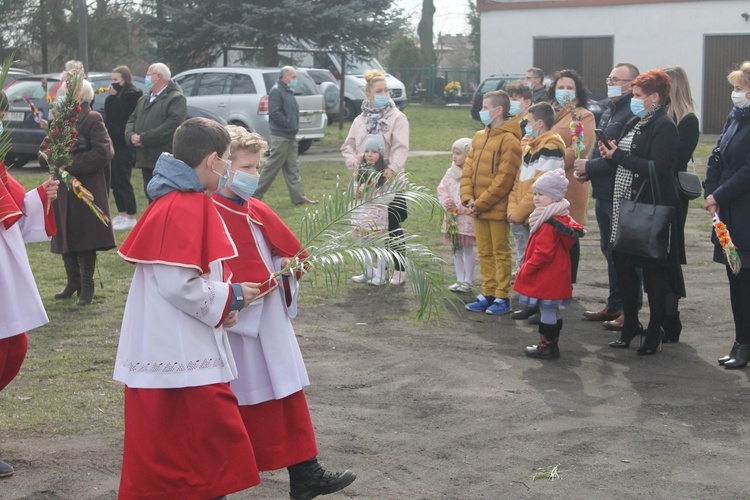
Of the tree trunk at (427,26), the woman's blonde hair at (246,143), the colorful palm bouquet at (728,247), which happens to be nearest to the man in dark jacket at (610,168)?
the colorful palm bouquet at (728,247)

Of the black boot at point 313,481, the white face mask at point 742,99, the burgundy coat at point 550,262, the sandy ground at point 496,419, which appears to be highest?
the white face mask at point 742,99

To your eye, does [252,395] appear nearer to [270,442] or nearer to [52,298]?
[270,442]

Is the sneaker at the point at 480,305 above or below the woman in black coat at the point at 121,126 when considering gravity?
below

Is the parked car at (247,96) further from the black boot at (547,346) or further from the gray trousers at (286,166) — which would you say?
the black boot at (547,346)

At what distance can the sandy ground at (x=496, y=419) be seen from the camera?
492 cm

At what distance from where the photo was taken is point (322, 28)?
983 inches

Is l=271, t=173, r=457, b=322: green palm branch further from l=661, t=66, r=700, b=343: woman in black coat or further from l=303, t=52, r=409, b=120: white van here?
l=303, t=52, r=409, b=120: white van

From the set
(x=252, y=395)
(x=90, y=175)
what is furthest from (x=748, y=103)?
(x=90, y=175)

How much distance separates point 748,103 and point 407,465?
3.55 meters

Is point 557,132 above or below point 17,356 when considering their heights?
above

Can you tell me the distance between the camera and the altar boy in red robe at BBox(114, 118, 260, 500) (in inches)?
153

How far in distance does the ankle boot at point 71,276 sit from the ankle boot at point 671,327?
16.8ft

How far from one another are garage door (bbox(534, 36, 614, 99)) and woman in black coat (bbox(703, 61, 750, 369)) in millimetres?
25162

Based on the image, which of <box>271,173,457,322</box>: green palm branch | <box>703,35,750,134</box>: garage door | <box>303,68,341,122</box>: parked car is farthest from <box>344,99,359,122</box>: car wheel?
<box>271,173,457,322</box>: green palm branch
